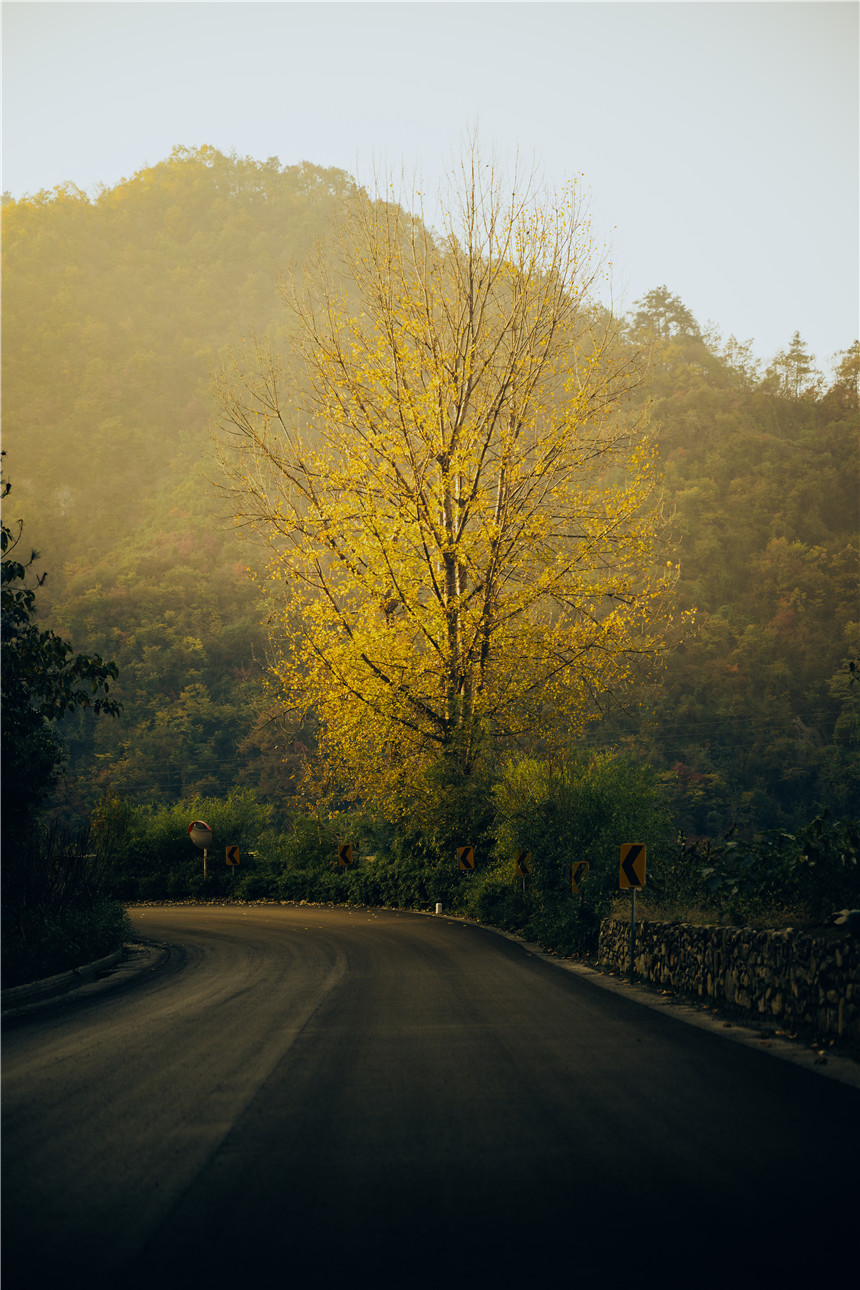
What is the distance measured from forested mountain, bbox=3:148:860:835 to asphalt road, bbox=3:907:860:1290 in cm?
1933

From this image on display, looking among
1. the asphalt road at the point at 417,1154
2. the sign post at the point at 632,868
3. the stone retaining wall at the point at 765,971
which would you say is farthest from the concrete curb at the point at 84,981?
the stone retaining wall at the point at 765,971

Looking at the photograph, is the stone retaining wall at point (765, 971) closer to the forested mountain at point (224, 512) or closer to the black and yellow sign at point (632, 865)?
the black and yellow sign at point (632, 865)

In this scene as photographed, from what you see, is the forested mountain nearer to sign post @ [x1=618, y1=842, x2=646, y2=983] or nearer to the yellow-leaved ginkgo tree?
the yellow-leaved ginkgo tree

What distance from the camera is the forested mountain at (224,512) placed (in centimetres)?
5931

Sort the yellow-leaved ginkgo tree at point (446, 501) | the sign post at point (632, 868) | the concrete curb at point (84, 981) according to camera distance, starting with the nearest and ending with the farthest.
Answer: the concrete curb at point (84, 981) → the sign post at point (632, 868) → the yellow-leaved ginkgo tree at point (446, 501)

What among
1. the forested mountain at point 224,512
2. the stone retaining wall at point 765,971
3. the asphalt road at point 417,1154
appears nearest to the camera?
the asphalt road at point 417,1154

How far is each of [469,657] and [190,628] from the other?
52.4 metres

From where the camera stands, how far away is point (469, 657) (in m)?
24.2

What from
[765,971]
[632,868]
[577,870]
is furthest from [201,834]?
[765,971]

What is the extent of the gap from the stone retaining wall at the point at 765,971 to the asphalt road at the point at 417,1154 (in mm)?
957

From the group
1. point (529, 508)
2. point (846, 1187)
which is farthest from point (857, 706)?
point (846, 1187)

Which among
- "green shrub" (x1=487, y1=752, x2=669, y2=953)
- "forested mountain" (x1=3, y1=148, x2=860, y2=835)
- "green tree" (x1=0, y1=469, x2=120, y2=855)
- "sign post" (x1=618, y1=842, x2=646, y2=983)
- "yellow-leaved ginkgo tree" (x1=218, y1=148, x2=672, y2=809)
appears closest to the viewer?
"green tree" (x1=0, y1=469, x2=120, y2=855)

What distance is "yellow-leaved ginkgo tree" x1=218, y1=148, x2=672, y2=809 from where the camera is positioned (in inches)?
910

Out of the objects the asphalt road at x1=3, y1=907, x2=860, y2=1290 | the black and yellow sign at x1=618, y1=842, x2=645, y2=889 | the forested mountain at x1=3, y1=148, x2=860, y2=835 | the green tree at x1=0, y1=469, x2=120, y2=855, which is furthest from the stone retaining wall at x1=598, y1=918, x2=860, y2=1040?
the forested mountain at x1=3, y1=148, x2=860, y2=835
